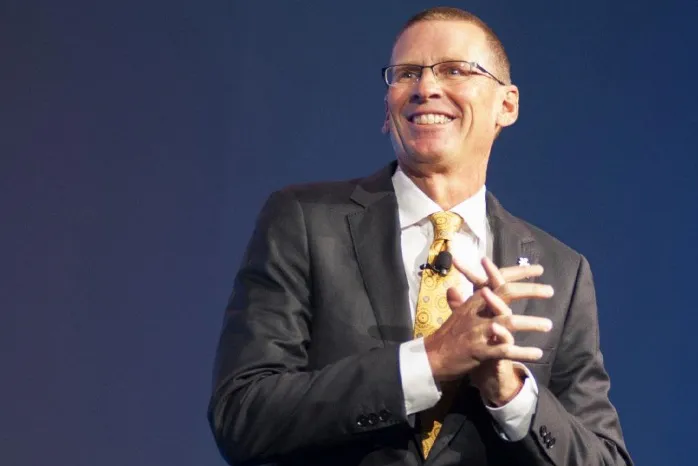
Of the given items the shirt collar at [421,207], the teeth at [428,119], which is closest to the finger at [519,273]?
the shirt collar at [421,207]

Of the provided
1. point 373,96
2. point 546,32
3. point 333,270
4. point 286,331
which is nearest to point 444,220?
point 333,270

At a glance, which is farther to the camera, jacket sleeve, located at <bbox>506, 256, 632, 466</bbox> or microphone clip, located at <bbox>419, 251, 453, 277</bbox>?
microphone clip, located at <bbox>419, 251, 453, 277</bbox>

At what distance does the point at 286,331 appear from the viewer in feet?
6.11

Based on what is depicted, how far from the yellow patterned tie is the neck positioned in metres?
0.08

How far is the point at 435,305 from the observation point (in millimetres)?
1905

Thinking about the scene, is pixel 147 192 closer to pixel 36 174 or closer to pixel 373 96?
pixel 36 174

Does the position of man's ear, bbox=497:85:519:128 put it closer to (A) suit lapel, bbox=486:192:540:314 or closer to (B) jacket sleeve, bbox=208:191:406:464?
(A) suit lapel, bbox=486:192:540:314

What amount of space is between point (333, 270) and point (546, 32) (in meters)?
1.54

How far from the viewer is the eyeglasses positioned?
82.9 inches

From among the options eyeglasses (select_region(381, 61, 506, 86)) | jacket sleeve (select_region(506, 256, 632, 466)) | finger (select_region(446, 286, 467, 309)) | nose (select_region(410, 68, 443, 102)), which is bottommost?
jacket sleeve (select_region(506, 256, 632, 466))

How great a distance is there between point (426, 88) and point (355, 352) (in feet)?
1.78

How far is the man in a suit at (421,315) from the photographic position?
1.73 meters

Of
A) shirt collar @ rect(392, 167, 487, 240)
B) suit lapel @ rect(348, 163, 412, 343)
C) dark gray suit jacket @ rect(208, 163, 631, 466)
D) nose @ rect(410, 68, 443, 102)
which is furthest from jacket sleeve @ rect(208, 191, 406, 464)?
nose @ rect(410, 68, 443, 102)

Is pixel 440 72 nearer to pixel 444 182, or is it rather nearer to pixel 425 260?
pixel 444 182
